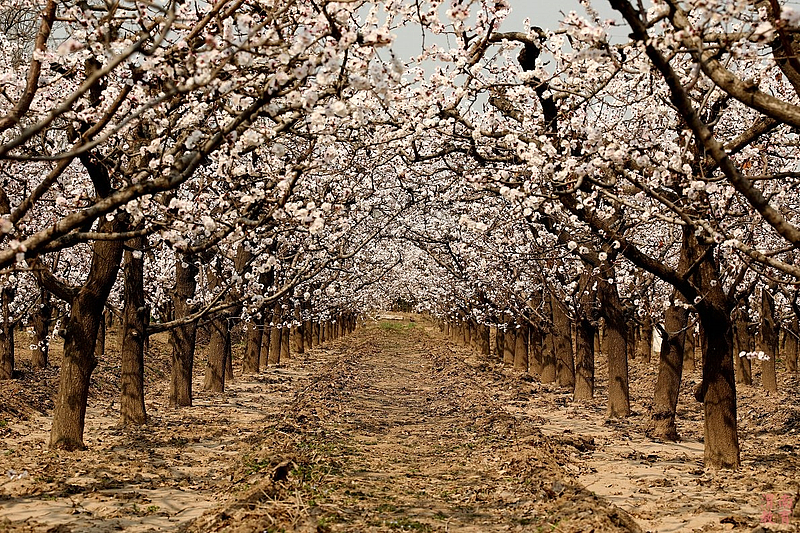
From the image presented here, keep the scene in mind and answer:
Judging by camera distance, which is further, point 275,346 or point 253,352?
point 275,346

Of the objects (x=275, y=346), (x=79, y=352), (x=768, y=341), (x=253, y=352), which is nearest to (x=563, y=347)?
(x=768, y=341)

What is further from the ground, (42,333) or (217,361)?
(42,333)

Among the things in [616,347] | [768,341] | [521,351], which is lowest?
[521,351]

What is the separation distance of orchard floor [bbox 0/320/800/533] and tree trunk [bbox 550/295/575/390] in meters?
2.72

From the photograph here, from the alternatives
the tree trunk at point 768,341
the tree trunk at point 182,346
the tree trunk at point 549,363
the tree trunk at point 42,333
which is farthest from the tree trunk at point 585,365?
the tree trunk at point 42,333

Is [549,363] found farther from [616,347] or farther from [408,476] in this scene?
[408,476]

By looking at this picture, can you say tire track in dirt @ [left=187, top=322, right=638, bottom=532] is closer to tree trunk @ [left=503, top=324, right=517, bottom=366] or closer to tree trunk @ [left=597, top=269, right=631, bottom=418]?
tree trunk @ [left=597, top=269, right=631, bottom=418]

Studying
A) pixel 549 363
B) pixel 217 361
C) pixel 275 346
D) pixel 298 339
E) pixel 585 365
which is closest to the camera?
pixel 585 365

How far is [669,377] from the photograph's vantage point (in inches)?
564

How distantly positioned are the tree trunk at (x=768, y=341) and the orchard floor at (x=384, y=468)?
1046 millimetres

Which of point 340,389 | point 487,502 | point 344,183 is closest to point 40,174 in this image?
point 344,183

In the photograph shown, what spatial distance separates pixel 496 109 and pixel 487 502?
6192 mm

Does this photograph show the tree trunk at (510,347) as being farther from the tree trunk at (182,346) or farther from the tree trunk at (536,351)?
the tree trunk at (182,346)

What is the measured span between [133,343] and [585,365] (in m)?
12.5
